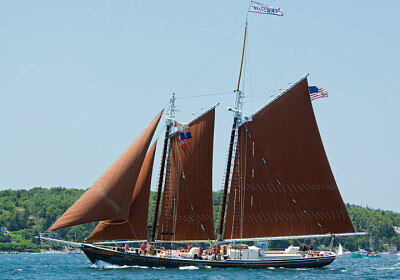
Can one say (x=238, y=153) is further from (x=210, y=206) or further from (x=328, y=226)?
(x=328, y=226)

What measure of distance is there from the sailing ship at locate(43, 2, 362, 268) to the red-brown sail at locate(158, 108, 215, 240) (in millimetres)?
99

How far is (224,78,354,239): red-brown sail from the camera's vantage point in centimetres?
6606

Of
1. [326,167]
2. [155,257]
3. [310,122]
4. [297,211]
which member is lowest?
[155,257]

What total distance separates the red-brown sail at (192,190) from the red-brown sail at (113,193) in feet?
15.9

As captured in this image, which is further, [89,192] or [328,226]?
[328,226]

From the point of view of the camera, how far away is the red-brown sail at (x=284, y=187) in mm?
66062

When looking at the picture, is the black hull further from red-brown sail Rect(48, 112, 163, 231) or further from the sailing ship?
red-brown sail Rect(48, 112, 163, 231)

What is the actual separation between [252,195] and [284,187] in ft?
10.6

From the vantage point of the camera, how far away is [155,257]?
209 ft

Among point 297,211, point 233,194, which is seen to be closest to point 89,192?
point 233,194

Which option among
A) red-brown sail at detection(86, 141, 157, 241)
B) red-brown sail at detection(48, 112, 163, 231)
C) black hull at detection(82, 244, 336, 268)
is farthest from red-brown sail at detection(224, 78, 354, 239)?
red-brown sail at detection(48, 112, 163, 231)

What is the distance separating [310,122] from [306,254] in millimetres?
13154

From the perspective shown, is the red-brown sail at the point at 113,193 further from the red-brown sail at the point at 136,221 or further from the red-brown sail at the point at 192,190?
the red-brown sail at the point at 192,190

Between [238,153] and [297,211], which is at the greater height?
[238,153]
